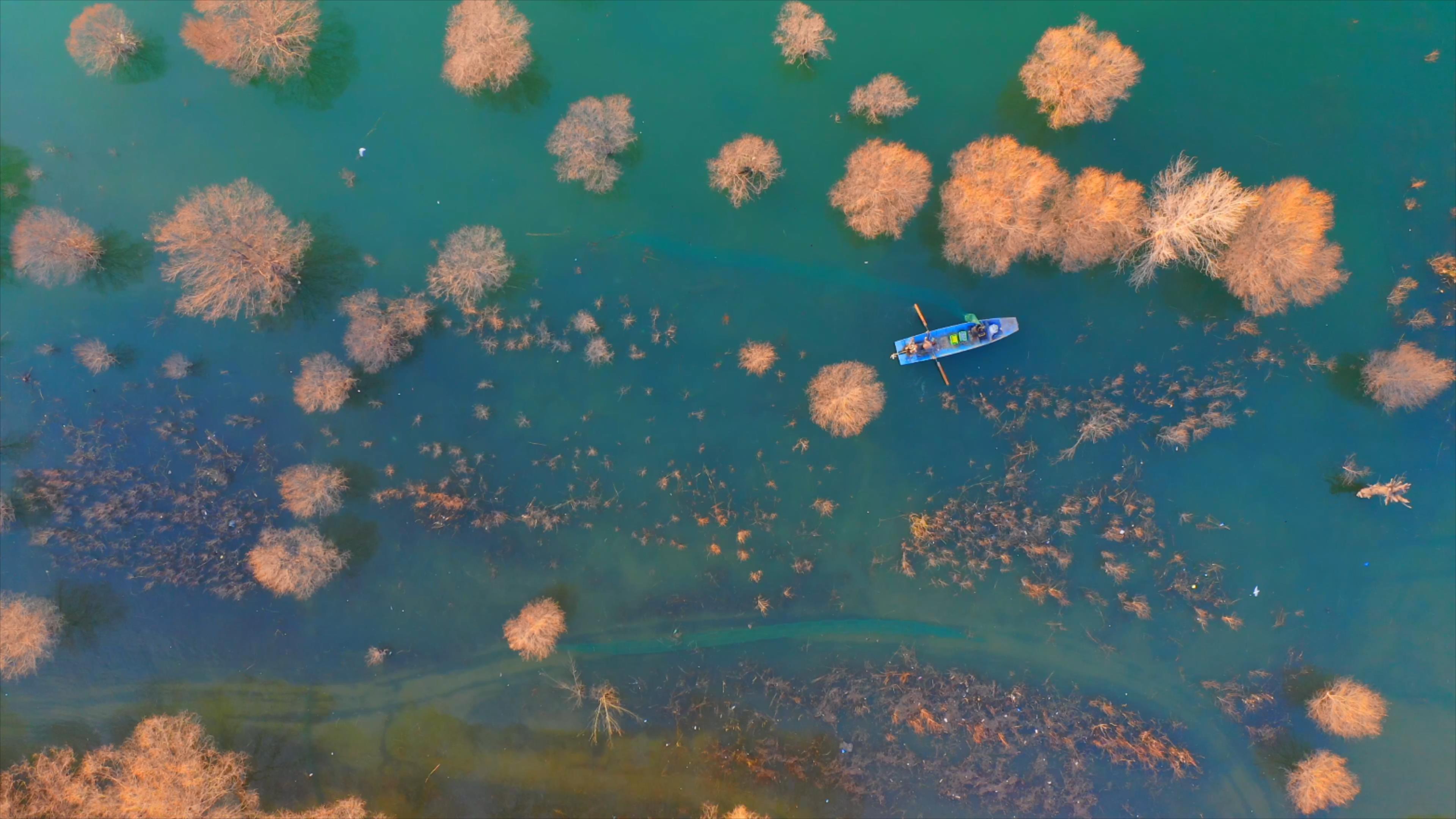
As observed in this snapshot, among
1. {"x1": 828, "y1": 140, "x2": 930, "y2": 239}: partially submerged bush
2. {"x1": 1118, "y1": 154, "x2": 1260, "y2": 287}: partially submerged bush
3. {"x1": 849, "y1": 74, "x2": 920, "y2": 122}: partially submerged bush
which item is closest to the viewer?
{"x1": 1118, "y1": 154, "x2": 1260, "y2": 287}: partially submerged bush

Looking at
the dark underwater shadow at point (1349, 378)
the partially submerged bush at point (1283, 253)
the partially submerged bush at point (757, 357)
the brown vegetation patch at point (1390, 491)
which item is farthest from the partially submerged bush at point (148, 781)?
the dark underwater shadow at point (1349, 378)

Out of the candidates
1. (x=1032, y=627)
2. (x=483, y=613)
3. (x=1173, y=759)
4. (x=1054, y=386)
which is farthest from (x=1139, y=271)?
(x=483, y=613)

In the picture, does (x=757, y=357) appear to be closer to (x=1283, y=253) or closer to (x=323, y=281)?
(x=323, y=281)

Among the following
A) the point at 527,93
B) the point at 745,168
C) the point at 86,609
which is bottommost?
the point at 86,609

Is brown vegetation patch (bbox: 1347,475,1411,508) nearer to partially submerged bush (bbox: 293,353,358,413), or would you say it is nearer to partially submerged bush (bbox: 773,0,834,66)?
partially submerged bush (bbox: 773,0,834,66)

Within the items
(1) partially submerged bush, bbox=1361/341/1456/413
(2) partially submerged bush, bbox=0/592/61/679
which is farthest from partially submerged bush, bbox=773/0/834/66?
(2) partially submerged bush, bbox=0/592/61/679

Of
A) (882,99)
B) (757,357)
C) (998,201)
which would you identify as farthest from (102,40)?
(998,201)
